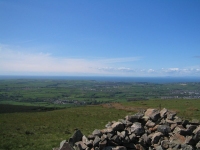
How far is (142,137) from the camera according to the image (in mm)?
16391

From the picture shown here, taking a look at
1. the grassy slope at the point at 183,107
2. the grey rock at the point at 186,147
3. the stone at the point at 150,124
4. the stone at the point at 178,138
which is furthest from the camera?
the grassy slope at the point at 183,107

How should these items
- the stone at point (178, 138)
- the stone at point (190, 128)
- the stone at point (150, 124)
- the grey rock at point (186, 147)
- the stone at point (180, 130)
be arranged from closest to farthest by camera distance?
the grey rock at point (186, 147) → the stone at point (178, 138) → the stone at point (180, 130) → the stone at point (190, 128) → the stone at point (150, 124)

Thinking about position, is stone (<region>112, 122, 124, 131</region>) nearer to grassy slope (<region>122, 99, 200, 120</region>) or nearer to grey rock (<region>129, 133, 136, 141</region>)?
grey rock (<region>129, 133, 136, 141</region>)

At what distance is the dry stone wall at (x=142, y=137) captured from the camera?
15273 mm

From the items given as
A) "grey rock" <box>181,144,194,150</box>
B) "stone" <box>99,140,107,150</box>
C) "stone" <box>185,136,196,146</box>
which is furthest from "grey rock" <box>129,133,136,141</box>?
"stone" <box>185,136,196,146</box>

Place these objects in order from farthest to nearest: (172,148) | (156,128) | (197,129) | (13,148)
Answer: (13,148)
(156,128)
(197,129)
(172,148)

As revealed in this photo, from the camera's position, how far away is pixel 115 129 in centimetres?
1692

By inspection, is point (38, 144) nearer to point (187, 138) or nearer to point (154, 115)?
point (154, 115)

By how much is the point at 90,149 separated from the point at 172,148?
6.19m

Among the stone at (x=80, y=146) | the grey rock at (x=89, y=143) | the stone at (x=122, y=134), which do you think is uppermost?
the stone at (x=122, y=134)

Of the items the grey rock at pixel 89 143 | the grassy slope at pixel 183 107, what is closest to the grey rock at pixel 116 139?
the grey rock at pixel 89 143

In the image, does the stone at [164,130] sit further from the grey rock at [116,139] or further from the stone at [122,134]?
the grey rock at [116,139]

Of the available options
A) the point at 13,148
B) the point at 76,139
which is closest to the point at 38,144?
the point at 13,148

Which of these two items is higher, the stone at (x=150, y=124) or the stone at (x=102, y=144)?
the stone at (x=150, y=124)
